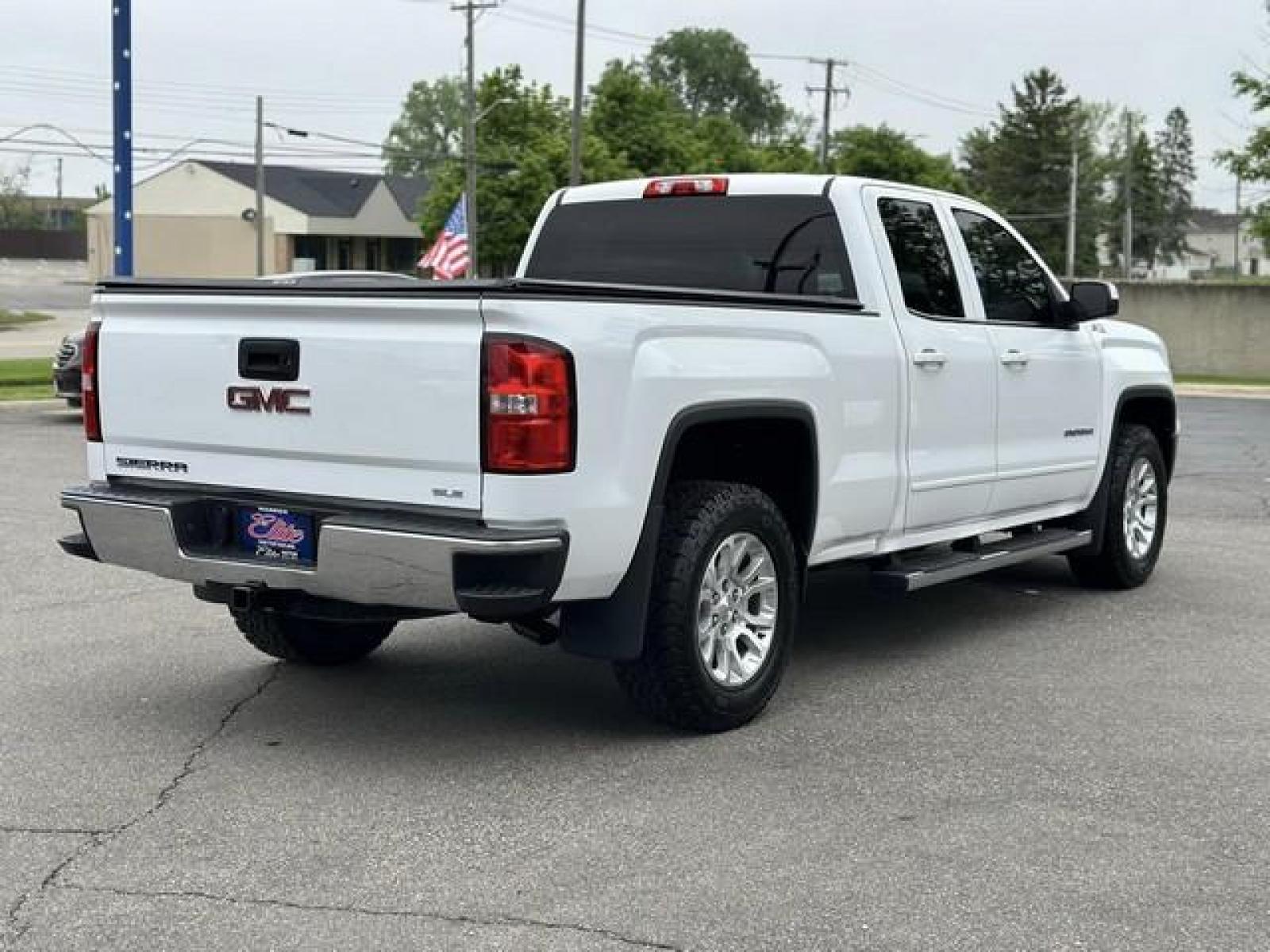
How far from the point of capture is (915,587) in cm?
689

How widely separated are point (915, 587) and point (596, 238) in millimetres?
2142

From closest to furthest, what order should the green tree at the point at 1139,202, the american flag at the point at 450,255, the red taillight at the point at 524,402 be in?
the red taillight at the point at 524,402 → the american flag at the point at 450,255 → the green tree at the point at 1139,202

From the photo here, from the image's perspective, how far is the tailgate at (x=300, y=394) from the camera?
522 centimetres

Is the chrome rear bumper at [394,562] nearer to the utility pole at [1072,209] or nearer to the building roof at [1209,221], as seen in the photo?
the utility pole at [1072,209]

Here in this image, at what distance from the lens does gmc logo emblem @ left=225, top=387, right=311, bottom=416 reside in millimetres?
5539

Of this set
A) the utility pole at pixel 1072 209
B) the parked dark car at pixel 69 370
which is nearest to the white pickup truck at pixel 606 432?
the parked dark car at pixel 69 370

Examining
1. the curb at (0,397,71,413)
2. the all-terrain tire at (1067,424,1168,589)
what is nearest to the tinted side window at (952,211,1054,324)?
the all-terrain tire at (1067,424,1168,589)

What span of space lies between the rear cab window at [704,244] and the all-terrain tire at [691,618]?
4.31 feet

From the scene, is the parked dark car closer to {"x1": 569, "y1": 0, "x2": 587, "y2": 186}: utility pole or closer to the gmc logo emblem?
the gmc logo emblem

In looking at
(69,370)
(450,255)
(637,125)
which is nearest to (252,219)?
(637,125)

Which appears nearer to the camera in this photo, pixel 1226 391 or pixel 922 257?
pixel 922 257

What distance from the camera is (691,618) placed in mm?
5715

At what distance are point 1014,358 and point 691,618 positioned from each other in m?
2.70

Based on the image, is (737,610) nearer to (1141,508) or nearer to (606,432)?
(606,432)
